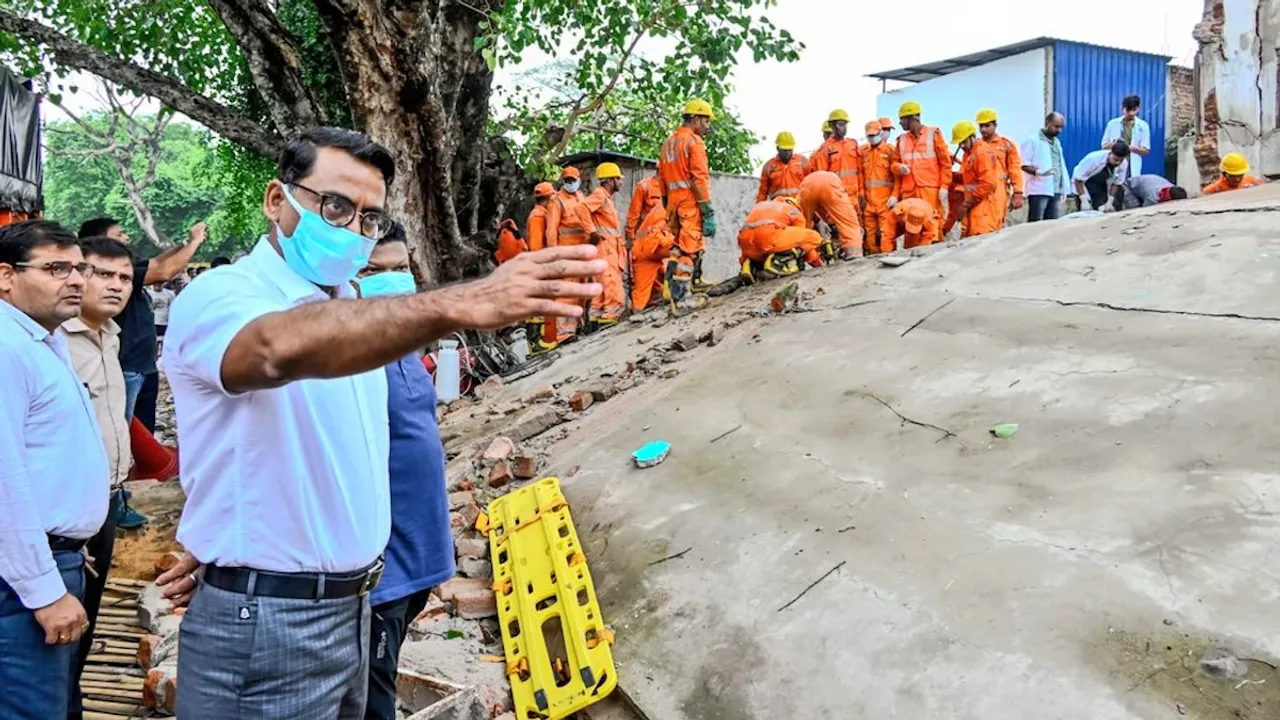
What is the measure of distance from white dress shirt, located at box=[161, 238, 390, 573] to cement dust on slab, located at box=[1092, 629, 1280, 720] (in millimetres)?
1841

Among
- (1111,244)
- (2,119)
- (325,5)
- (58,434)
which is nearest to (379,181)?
(58,434)

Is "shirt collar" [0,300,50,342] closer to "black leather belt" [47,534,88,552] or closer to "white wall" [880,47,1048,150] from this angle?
"black leather belt" [47,534,88,552]

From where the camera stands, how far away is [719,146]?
48.9 feet

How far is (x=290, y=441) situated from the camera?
5.06 ft

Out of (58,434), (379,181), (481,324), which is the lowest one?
(58,434)

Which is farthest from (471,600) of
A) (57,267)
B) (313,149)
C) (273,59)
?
(273,59)

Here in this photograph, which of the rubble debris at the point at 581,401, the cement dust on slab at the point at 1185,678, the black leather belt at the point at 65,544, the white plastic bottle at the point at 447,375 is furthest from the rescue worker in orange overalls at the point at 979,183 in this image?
the black leather belt at the point at 65,544

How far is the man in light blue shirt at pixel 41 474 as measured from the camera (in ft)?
6.52

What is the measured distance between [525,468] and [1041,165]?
24.9 feet

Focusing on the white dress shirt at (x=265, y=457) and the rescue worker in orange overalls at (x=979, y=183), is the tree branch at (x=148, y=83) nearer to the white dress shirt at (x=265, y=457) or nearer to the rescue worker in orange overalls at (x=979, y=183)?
the rescue worker in orange overalls at (x=979, y=183)

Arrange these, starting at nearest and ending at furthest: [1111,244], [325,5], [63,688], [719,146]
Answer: [63,688]
[1111,244]
[325,5]
[719,146]

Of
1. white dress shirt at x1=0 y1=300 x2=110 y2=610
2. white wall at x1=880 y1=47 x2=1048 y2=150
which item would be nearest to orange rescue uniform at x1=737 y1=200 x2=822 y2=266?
white dress shirt at x1=0 y1=300 x2=110 y2=610

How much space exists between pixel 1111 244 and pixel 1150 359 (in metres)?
1.74

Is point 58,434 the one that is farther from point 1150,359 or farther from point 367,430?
point 1150,359
